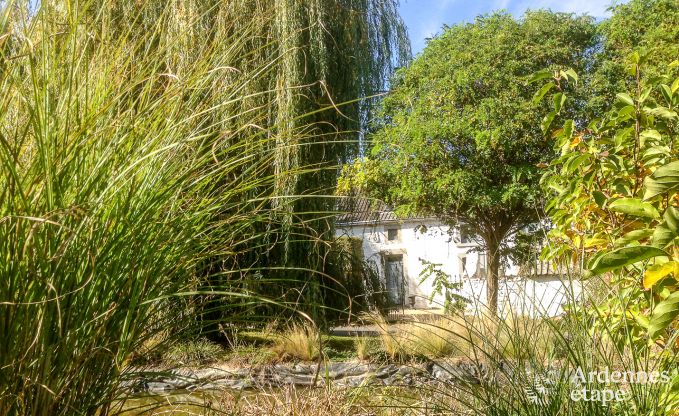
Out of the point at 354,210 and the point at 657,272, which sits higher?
the point at 354,210

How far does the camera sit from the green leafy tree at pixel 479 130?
1300 centimetres

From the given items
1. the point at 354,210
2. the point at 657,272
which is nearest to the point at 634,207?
the point at 657,272

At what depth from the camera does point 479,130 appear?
43.1ft

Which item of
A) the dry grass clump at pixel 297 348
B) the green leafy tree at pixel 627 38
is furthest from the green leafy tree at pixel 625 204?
the green leafy tree at pixel 627 38

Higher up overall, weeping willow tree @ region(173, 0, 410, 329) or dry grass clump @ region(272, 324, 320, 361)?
weeping willow tree @ region(173, 0, 410, 329)

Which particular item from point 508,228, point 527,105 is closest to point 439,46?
point 527,105

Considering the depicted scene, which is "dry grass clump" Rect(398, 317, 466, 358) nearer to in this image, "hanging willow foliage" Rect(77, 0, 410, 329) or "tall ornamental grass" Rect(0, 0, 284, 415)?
"hanging willow foliage" Rect(77, 0, 410, 329)

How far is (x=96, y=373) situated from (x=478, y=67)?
43.3 feet

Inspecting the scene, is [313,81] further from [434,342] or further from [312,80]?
[434,342]

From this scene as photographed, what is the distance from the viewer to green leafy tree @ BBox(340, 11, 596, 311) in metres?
13.0

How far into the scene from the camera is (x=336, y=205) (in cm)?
858

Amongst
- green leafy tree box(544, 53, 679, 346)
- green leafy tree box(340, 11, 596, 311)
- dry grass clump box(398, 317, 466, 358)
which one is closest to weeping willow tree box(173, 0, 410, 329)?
dry grass clump box(398, 317, 466, 358)

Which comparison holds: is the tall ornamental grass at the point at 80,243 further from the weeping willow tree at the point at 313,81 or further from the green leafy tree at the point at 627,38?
the green leafy tree at the point at 627,38

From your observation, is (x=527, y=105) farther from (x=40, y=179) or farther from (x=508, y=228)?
(x=40, y=179)
